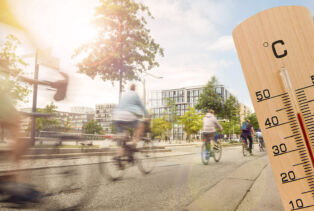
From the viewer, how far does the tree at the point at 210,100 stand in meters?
34.3

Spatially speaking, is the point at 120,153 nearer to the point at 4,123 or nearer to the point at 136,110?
the point at 136,110

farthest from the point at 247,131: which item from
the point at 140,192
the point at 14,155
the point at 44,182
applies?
the point at 14,155

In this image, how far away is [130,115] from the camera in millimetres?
4863

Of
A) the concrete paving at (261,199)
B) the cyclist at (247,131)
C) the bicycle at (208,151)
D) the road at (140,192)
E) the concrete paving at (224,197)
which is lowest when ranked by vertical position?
the road at (140,192)

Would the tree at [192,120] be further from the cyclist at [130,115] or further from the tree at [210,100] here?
the cyclist at [130,115]

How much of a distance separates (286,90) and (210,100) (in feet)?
112

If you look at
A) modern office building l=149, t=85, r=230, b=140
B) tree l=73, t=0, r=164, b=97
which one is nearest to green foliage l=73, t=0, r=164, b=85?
tree l=73, t=0, r=164, b=97

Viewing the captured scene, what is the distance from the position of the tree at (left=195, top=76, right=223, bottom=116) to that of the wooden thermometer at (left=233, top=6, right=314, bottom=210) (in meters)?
34.1

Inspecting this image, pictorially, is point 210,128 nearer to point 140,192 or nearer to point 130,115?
point 130,115

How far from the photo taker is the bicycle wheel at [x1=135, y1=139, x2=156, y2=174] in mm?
5020

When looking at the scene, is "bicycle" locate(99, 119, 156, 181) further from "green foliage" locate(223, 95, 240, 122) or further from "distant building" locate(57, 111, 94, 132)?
"green foliage" locate(223, 95, 240, 122)

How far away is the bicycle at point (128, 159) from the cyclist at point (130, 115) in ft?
0.36

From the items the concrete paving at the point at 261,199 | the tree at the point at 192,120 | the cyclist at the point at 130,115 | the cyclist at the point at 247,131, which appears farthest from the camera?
the tree at the point at 192,120

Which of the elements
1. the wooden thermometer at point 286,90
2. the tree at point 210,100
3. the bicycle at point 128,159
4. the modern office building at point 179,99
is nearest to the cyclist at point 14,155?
the bicycle at point 128,159
